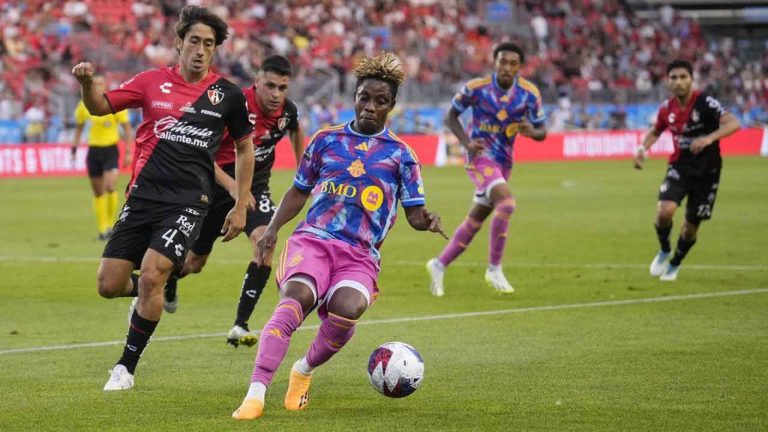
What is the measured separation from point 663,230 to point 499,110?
2.56 metres

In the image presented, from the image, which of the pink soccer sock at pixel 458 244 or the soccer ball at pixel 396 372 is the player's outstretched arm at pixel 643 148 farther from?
the soccer ball at pixel 396 372

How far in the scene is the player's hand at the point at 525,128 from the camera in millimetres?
13891

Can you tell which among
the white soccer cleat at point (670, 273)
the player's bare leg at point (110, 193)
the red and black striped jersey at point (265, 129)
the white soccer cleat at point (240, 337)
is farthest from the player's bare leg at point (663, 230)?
the player's bare leg at point (110, 193)

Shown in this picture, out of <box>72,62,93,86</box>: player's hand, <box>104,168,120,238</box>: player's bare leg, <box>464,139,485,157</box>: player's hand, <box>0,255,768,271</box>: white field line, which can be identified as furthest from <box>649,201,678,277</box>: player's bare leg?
<box>104,168,120,238</box>: player's bare leg

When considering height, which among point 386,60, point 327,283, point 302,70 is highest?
point 386,60

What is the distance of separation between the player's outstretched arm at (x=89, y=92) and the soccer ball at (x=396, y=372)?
8.17 ft

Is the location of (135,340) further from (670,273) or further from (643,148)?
(643,148)

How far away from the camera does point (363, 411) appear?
7.38 m

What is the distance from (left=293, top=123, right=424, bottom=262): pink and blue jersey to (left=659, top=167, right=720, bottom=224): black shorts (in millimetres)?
7665

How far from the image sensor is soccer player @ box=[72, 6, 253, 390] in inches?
325

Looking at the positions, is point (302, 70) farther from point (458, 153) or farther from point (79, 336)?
point (79, 336)

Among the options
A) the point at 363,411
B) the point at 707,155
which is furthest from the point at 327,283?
the point at 707,155

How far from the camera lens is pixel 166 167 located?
27.5ft

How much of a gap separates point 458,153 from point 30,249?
24617 mm
